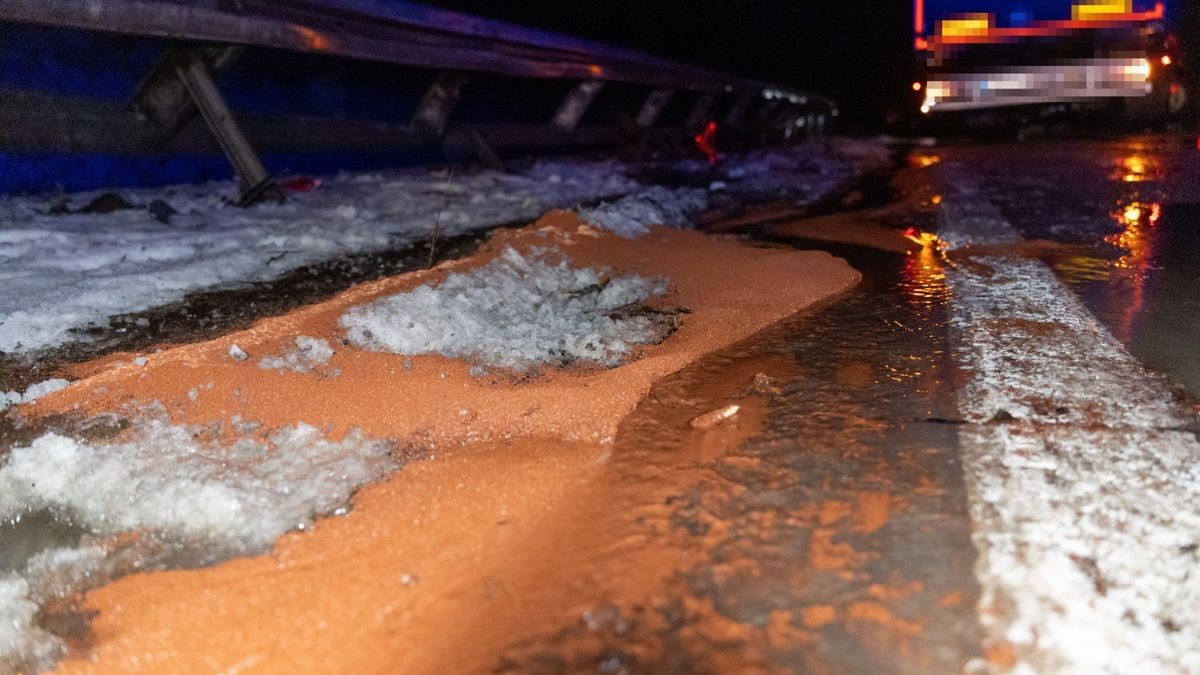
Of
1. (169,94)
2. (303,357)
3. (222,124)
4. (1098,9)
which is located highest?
(1098,9)

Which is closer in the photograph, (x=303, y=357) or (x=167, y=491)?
(x=167, y=491)

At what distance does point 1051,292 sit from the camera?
153 inches

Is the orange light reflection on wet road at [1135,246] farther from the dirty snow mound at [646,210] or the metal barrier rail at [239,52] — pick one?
the metal barrier rail at [239,52]

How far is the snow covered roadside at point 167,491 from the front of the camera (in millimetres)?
1920

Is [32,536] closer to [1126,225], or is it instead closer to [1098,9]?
[1126,225]

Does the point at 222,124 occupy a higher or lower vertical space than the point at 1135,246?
higher

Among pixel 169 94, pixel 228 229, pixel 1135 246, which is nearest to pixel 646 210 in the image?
pixel 228 229

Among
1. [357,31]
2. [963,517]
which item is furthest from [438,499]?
[357,31]

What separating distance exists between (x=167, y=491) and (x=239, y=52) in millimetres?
4103

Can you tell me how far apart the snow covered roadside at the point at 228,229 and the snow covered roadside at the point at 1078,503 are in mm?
3080

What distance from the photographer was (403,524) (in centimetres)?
205

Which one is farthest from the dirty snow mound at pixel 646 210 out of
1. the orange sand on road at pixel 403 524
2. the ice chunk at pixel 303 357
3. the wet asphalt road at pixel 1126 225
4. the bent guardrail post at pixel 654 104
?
the bent guardrail post at pixel 654 104

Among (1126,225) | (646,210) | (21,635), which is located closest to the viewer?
(21,635)

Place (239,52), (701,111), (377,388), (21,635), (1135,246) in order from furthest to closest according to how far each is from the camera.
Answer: (701,111)
(239,52)
(1135,246)
(377,388)
(21,635)
